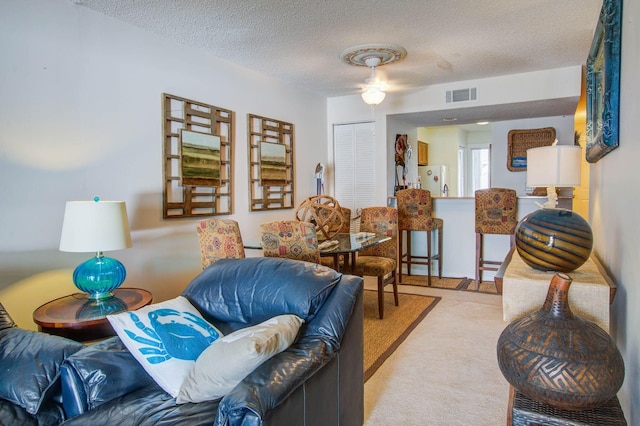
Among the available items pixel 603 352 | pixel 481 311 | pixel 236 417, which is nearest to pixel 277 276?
pixel 236 417

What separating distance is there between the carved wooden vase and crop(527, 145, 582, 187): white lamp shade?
117 centimetres

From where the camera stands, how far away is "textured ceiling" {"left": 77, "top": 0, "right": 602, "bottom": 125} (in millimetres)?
2902

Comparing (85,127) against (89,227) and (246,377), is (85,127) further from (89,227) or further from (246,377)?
(246,377)

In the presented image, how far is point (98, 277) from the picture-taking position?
7.66 ft

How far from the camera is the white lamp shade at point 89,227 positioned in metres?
2.23

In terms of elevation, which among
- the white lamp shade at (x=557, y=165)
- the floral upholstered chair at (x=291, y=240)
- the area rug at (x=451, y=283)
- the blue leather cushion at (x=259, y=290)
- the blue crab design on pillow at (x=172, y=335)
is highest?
the white lamp shade at (x=557, y=165)

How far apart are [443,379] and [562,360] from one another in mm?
1567

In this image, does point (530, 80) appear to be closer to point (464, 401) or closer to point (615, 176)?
point (615, 176)

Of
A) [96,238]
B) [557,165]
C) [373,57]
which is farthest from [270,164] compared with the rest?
[557,165]

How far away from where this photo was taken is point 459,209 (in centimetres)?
543

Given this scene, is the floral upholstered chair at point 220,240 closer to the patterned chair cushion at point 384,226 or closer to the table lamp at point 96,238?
the table lamp at point 96,238

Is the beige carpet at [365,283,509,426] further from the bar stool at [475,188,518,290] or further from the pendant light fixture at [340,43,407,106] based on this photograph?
the pendant light fixture at [340,43,407,106]

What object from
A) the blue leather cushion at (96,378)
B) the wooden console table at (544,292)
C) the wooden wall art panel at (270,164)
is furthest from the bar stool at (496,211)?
the blue leather cushion at (96,378)

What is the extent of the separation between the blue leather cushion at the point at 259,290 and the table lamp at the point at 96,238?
561 mm
